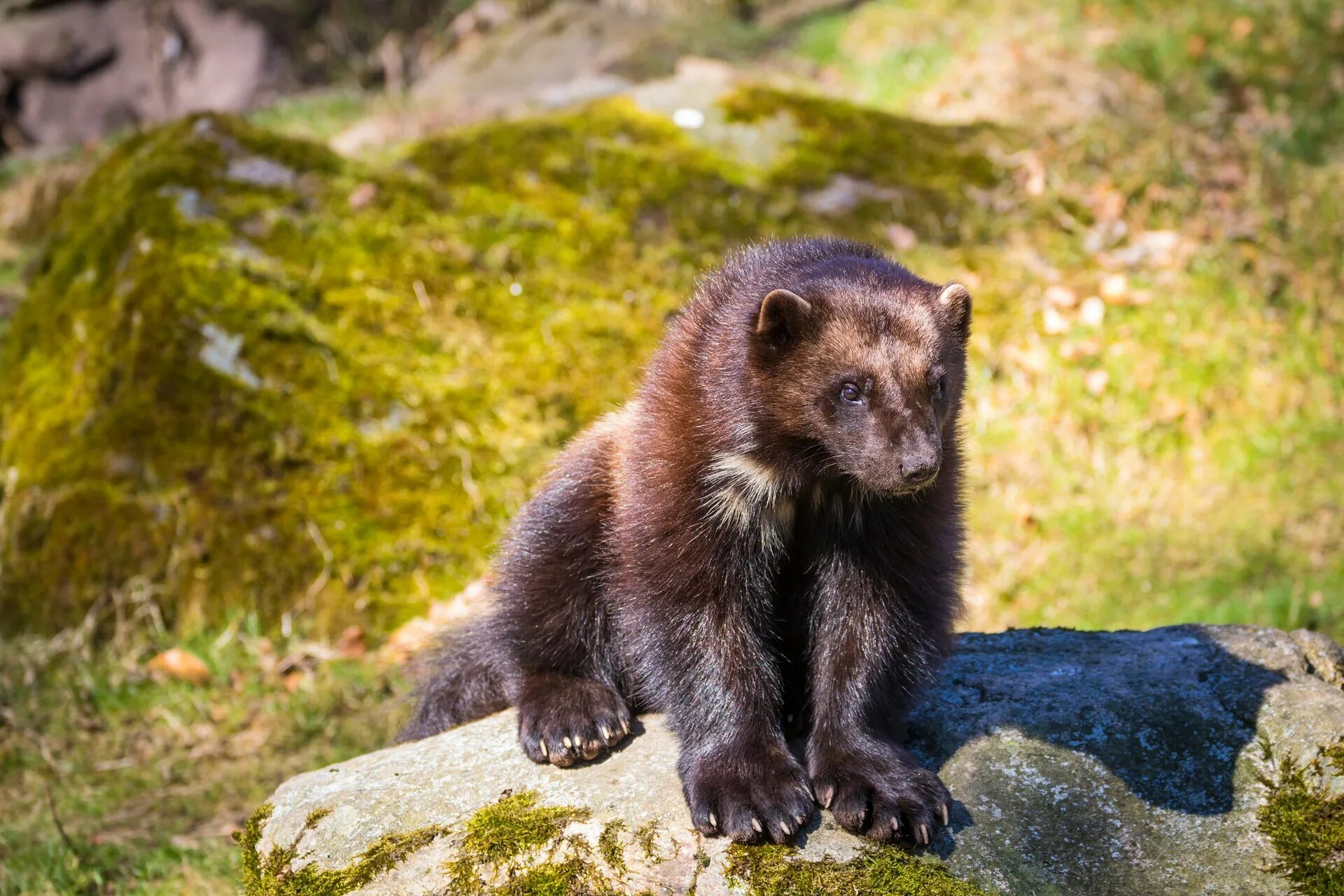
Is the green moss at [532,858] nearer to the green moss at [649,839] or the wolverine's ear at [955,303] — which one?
the green moss at [649,839]

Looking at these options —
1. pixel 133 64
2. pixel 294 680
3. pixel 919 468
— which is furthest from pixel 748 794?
pixel 133 64

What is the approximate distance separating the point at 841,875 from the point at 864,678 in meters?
0.57

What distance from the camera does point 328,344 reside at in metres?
6.81

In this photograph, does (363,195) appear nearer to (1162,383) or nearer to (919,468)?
(1162,383)

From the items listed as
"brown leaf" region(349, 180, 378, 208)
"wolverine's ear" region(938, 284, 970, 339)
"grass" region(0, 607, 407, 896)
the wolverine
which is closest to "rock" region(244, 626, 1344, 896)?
the wolverine

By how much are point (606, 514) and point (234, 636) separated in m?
3.16

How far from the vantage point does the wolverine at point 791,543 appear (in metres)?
3.21

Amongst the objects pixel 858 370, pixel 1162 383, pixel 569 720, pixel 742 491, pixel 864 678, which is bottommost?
pixel 1162 383

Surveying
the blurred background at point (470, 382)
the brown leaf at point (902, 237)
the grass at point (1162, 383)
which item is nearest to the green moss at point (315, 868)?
the blurred background at point (470, 382)

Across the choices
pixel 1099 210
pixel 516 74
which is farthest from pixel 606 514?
pixel 516 74

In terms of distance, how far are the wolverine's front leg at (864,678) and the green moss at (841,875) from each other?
13cm

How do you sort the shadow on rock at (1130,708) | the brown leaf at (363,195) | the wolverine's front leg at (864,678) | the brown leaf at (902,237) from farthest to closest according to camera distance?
1. the brown leaf at (902,237)
2. the brown leaf at (363,195)
3. the shadow on rock at (1130,708)
4. the wolverine's front leg at (864,678)

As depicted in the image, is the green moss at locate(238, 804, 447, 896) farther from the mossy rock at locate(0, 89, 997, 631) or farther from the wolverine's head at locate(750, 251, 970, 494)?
the mossy rock at locate(0, 89, 997, 631)

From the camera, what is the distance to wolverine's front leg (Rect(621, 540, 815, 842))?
3334 mm
